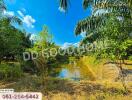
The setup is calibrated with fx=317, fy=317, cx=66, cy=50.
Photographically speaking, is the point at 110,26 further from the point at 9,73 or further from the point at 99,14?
the point at 9,73

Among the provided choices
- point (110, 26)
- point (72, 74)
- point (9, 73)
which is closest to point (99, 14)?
point (110, 26)

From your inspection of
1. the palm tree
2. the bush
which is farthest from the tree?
the bush

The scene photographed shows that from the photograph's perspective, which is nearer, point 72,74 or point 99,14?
point 99,14

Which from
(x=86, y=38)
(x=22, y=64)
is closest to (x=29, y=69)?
(x=22, y=64)

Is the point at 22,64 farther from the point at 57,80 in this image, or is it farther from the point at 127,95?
the point at 127,95

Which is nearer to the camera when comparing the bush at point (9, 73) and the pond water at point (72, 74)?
the bush at point (9, 73)

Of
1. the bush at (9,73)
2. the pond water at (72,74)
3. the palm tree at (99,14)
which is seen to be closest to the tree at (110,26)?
the palm tree at (99,14)

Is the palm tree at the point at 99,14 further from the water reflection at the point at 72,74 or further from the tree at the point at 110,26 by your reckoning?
the water reflection at the point at 72,74

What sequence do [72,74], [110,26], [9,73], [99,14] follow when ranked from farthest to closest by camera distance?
[72,74] < [9,73] < [99,14] < [110,26]

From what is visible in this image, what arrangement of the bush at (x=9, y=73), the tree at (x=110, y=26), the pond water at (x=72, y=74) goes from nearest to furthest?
the tree at (x=110, y=26) < the bush at (x=9, y=73) < the pond water at (x=72, y=74)

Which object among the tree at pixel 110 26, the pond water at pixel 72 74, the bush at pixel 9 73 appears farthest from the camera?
the pond water at pixel 72 74

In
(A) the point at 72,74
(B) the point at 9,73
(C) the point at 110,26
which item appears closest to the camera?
(C) the point at 110,26

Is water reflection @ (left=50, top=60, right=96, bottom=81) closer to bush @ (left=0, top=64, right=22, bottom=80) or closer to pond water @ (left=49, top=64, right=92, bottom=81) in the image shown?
pond water @ (left=49, top=64, right=92, bottom=81)

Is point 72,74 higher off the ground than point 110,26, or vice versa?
point 110,26
